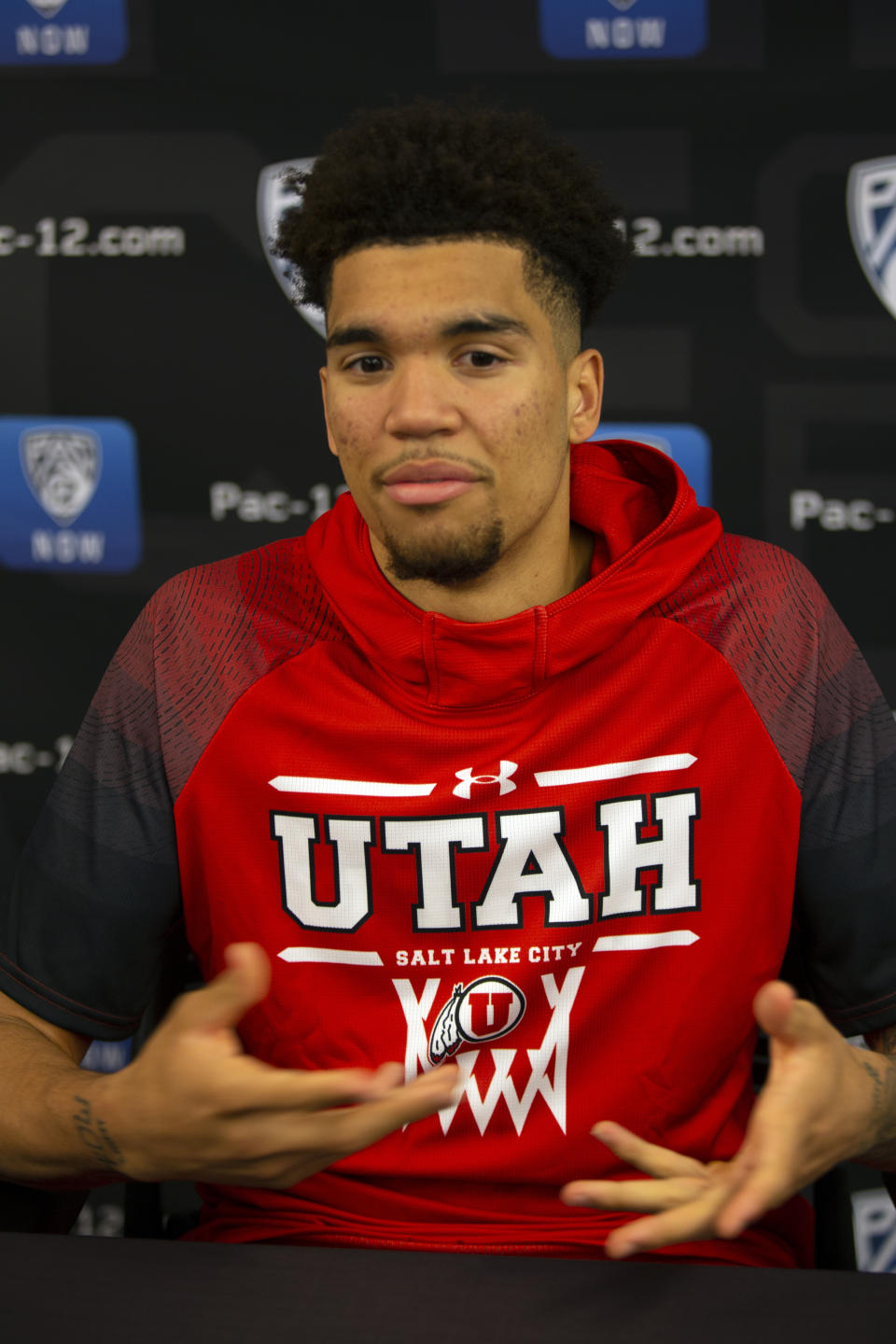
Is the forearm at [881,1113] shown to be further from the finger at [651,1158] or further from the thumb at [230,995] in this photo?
the thumb at [230,995]

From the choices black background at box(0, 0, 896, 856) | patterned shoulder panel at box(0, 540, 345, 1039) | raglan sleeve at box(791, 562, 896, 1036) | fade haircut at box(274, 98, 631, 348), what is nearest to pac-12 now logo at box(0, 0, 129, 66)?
black background at box(0, 0, 896, 856)

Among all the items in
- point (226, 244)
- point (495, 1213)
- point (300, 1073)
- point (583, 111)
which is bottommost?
point (495, 1213)

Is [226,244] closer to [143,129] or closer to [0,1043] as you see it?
[143,129]

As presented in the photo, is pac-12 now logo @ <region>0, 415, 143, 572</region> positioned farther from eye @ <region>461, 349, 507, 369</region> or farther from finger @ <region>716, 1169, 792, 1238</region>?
finger @ <region>716, 1169, 792, 1238</region>

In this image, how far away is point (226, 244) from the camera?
156cm

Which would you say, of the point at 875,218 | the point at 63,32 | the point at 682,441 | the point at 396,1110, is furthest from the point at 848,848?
the point at 63,32

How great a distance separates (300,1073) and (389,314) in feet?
1.98

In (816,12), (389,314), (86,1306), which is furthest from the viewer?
(816,12)

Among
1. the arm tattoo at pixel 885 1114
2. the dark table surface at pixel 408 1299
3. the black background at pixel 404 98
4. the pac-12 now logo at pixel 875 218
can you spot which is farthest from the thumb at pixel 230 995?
the pac-12 now logo at pixel 875 218

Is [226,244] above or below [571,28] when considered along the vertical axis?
below

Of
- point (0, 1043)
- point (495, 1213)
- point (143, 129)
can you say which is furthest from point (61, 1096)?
point (143, 129)

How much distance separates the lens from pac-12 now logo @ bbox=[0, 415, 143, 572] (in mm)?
1604

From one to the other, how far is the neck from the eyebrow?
0.19 meters

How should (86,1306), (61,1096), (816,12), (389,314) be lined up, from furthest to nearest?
(816,12), (389,314), (61,1096), (86,1306)
